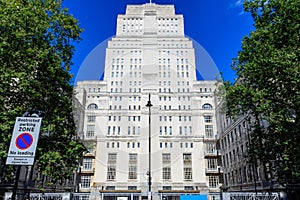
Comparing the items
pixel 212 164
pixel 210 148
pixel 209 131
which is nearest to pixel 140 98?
pixel 209 131

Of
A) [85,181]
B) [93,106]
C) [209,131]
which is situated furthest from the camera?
[209,131]

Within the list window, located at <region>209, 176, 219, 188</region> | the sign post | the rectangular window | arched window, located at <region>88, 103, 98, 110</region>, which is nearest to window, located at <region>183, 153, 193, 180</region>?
arched window, located at <region>88, 103, 98, 110</region>

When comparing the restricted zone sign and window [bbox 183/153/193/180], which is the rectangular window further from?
the restricted zone sign

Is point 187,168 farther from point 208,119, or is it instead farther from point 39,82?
point 39,82

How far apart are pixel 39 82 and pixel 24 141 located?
989cm

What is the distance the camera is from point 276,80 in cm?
1470

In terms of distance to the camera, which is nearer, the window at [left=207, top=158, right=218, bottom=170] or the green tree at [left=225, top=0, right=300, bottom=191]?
the green tree at [left=225, top=0, right=300, bottom=191]

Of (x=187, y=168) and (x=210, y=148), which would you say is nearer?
(x=187, y=168)

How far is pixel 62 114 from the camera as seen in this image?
49.9 ft

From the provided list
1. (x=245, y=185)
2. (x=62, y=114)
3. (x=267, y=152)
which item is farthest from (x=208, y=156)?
(x=62, y=114)

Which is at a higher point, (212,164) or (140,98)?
(140,98)

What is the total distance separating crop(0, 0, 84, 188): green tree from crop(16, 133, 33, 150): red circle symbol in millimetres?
6699

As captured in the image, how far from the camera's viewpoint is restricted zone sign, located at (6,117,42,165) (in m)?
5.82

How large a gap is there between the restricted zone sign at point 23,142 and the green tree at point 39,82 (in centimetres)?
Result: 655
